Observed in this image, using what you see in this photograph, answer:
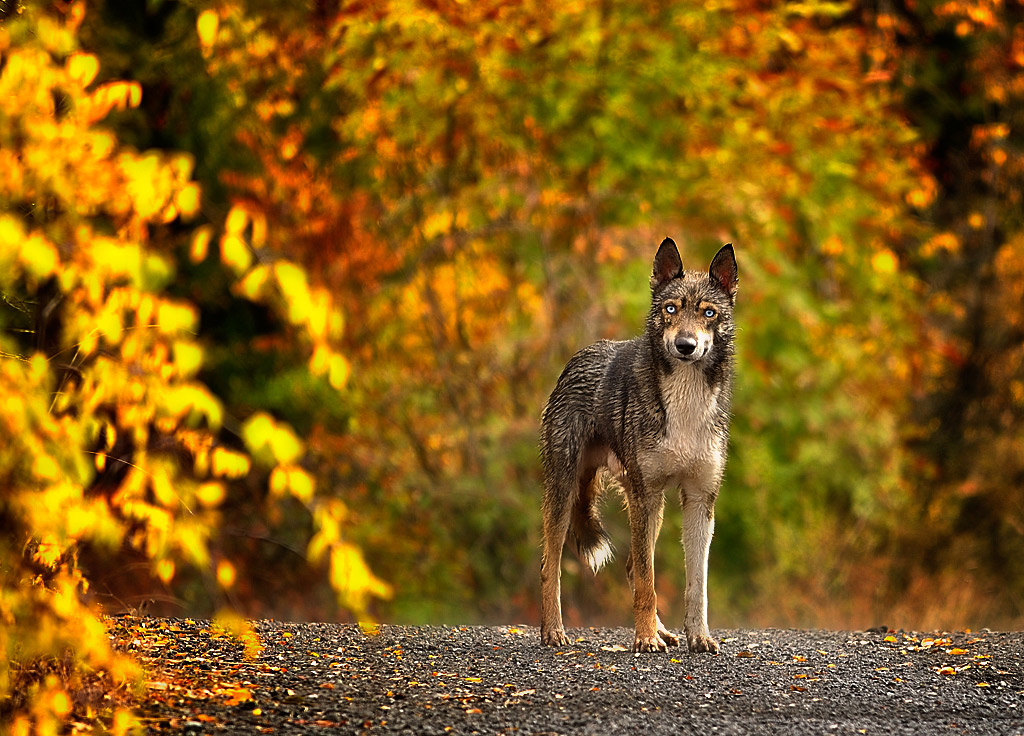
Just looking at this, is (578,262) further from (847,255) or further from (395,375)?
(847,255)

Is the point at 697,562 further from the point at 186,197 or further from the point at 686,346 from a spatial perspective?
the point at 186,197

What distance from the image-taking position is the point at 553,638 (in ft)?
23.5

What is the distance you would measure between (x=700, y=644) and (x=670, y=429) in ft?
4.15

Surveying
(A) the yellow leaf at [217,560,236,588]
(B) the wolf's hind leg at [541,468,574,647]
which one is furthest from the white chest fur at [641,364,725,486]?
(A) the yellow leaf at [217,560,236,588]

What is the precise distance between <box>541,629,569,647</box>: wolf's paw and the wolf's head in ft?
6.08

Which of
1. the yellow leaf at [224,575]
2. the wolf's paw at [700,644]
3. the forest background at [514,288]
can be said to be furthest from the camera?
the forest background at [514,288]

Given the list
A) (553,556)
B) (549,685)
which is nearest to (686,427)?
(553,556)

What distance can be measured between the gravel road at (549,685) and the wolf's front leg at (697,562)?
14 cm

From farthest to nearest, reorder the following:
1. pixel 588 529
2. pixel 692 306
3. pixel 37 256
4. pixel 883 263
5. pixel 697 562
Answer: pixel 883 263
pixel 588 529
pixel 697 562
pixel 692 306
pixel 37 256

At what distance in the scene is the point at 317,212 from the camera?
12562 mm

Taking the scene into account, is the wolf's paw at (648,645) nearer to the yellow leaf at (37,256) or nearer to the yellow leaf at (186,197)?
the yellow leaf at (186,197)

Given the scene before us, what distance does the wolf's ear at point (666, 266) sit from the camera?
6.79m

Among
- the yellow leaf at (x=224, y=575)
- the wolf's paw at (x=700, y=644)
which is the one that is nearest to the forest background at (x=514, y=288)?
the wolf's paw at (x=700, y=644)

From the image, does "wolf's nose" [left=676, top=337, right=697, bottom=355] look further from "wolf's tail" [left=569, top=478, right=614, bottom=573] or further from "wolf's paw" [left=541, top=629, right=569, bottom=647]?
"wolf's paw" [left=541, top=629, right=569, bottom=647]
